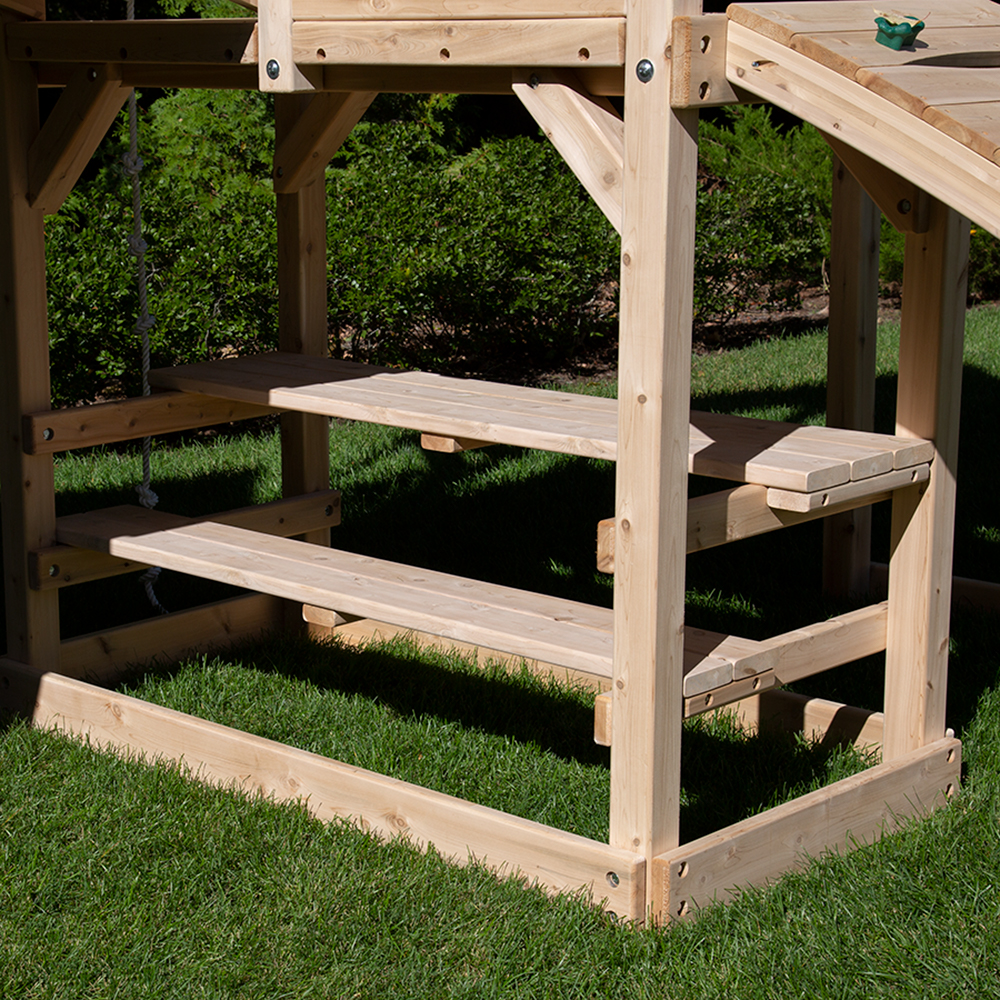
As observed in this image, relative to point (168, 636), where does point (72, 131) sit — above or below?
above

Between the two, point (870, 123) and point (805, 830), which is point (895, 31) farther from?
point (805, 830)

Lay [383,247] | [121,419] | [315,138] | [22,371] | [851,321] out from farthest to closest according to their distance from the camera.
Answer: [383,247]
[851,321]
[315,138]
[121,419]
[22,371]

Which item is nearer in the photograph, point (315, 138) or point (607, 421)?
point (607, 421)

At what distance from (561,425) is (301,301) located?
1.73m

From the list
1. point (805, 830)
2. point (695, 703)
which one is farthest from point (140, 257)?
point (805, 830)

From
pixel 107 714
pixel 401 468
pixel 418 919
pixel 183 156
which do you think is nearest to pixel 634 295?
pixel 418 919

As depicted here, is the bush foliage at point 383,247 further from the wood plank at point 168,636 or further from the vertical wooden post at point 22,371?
the vertical wooden post at point 22,371

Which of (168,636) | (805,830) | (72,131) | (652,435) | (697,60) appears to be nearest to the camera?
(697,60)

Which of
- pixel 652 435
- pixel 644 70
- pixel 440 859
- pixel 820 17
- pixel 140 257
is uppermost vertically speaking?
pixel 820 17

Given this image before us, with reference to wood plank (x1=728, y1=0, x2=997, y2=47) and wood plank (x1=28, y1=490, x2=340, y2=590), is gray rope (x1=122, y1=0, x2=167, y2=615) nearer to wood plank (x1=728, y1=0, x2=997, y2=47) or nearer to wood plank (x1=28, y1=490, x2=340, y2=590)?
wood plank (x1=28, y1=490, x2=340, y2=590)

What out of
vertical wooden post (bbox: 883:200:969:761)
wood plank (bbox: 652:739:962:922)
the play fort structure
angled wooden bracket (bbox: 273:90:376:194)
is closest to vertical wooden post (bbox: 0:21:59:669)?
the play fort structure

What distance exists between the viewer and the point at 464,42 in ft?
10.5

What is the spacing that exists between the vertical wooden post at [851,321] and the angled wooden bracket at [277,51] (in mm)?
2410

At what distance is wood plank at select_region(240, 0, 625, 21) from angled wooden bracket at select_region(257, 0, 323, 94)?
1.8 inches
